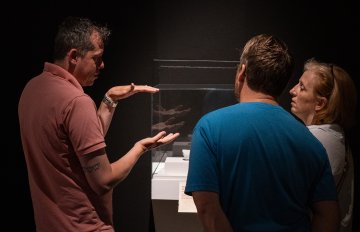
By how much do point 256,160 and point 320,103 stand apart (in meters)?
0.71

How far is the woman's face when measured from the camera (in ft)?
5.96

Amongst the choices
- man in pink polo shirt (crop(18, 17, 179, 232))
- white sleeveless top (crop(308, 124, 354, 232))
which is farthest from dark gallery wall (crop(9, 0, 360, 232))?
man in pink polo shirt (crop(18, 17, 179, 232))

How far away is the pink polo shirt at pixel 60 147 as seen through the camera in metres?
1.45

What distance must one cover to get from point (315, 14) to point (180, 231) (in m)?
1.27

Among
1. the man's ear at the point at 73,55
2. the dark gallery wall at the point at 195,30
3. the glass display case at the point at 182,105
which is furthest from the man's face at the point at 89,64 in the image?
the dark gallery wall at the point at 195,30

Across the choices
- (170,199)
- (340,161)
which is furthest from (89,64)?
(340,161)

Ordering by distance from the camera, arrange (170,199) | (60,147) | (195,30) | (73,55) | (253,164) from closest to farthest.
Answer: (253,164)
(60,147)
(73,55)
(170,199)
(195,30)

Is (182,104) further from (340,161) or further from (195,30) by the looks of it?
(340,161)

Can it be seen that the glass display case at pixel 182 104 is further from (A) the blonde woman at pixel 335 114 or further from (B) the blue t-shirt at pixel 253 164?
(B) the blue t-shirt at pixel 253 164

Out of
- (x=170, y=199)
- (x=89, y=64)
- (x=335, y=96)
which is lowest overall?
(x=170, y=199)

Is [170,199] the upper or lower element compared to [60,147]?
lower

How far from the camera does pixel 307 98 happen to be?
5.99 feet

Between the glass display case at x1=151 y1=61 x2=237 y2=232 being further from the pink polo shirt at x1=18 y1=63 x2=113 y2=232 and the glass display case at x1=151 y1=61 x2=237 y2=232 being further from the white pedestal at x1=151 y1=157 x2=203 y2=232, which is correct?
the pink polo shirt at x1=18 y1=63 x2=113 y2=232

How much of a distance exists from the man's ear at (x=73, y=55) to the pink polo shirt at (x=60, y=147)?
0.06 m
